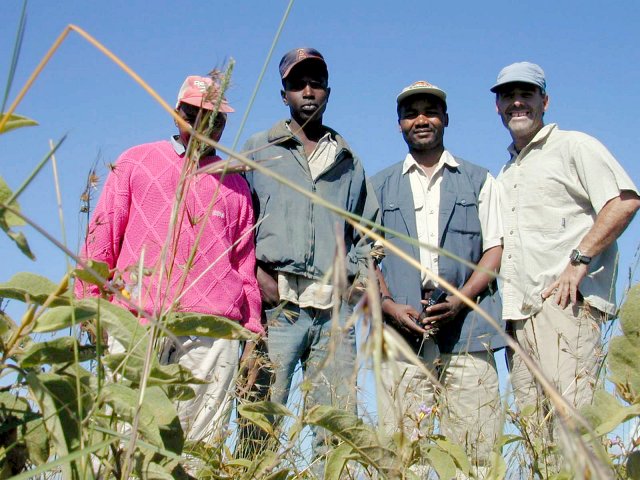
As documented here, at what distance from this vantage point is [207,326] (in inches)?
50.9

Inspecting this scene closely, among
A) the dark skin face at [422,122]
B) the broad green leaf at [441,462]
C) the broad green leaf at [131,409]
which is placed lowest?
the broad green leaf at [441,462]

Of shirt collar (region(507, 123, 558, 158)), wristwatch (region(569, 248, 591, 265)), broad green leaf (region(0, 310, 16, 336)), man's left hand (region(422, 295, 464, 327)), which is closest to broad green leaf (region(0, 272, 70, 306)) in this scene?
broad green leaf (region(0, 310, 16, 336))

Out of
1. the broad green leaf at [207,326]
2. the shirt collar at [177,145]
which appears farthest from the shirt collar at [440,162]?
the broad green leaf at [207,326]

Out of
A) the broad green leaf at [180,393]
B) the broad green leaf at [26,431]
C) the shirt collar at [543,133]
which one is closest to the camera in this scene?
the broad green leaf at [26,431]

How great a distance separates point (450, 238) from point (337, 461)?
3.00 meters

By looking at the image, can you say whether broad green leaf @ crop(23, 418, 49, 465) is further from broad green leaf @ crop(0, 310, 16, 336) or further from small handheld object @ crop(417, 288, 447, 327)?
small handheld object @ crop(417, 288, 447, 327)

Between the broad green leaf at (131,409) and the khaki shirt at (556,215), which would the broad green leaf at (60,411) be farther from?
the khaki shirt at (556,215)

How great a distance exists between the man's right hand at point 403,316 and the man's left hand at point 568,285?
26.0 inches

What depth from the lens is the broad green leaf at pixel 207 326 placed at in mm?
1275

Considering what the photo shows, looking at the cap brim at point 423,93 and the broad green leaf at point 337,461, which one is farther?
the cap brim at point 423,93

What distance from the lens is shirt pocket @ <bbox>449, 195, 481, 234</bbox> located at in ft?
14.8

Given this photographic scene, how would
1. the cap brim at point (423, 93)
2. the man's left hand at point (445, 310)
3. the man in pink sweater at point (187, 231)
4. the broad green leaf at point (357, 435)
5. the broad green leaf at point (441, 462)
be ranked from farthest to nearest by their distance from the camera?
1. the cap brim at point (423, 93)
2. the man's left hand at point (445, 310)
3. the man in pink sweater at point (187, 231)
4. the broad green leaf at point (441, 462)
5. the broad green leaf at point (357, 435)

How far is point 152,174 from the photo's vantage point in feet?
12.1

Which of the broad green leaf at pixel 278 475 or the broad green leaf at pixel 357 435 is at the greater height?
the broad green leaf at pixel 357 435
